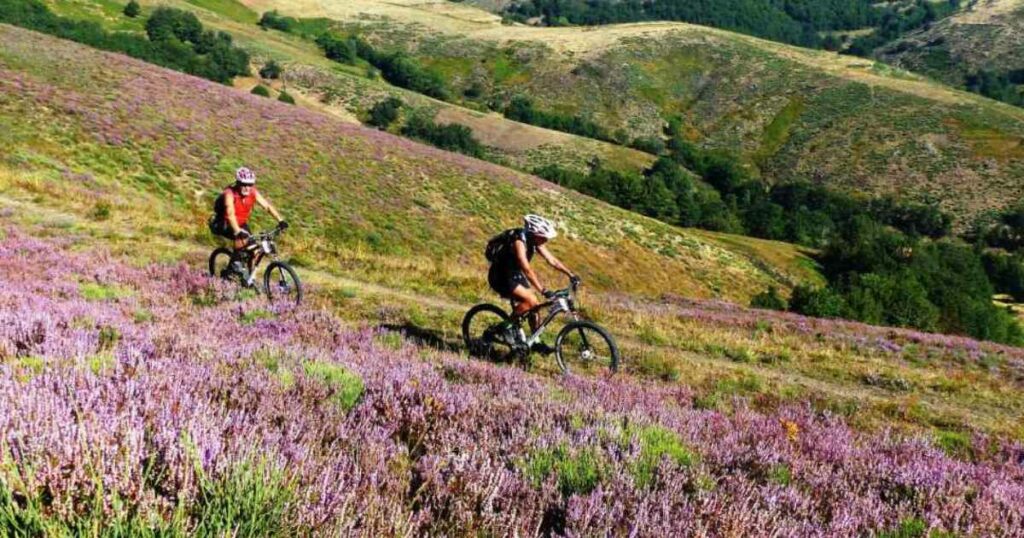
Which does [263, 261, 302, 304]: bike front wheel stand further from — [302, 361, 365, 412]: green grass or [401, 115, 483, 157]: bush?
[401, 115, 483, 157]: bush

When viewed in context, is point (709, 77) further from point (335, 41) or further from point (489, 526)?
point (489, 526)

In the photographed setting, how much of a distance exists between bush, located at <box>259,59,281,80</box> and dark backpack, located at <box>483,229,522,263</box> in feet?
385

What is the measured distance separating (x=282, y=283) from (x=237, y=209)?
1.83 m

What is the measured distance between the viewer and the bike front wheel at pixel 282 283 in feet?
39.7

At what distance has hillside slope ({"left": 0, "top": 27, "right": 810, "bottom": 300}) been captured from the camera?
1214 inches

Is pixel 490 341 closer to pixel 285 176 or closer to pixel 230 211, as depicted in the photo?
pixel 230 211

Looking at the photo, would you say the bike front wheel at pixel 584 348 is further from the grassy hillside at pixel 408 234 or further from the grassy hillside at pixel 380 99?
the grassy hillside at pixel 380 99

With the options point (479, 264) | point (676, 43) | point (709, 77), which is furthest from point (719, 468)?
point (676, 43)

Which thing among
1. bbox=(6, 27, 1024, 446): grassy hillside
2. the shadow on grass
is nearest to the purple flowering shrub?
the shadow on grass

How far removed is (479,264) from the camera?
42.3 metres

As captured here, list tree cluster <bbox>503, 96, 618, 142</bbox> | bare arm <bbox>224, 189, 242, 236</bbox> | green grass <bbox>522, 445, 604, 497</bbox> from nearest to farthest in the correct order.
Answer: green grass <bbox>522, 445, 604, 497</bbox>
bare arm <bbox>224, 189, 242, 236</bbox>
tree cluster <bbox>503, 96, 618, 142</bbox>

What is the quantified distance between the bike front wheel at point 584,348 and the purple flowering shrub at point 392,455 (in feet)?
9.03

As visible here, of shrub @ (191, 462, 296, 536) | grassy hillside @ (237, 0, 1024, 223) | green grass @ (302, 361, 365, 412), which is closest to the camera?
shrub @ (191, 462, 296, 536)

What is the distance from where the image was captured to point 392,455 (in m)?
3.80
